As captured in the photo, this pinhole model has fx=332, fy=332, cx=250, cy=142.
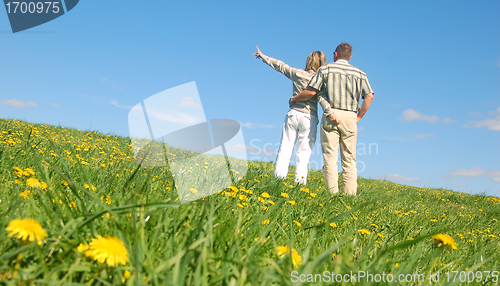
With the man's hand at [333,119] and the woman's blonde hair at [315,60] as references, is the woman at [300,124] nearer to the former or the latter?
the woman's blonde hair at [315,60]

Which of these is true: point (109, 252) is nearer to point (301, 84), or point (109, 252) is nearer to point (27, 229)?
point (27, 229)

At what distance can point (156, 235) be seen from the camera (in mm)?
1451

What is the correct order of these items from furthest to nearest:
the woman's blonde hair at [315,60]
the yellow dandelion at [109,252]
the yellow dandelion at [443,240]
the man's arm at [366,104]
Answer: the woman's blonde hair at [315,60]
the man's arm at [366,104]
the yellow dandelion at [443,240]
the yellow dandelion at [109,252]

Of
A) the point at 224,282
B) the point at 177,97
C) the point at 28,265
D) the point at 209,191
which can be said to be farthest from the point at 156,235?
the point at 177,97

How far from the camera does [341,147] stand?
6703mm

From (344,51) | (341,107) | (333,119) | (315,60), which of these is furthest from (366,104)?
(315,60)

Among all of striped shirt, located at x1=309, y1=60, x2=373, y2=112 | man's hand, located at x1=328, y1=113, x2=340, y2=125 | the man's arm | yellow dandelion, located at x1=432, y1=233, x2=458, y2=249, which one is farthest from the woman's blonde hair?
yellow dandelion, located at x1=432, y1=233, x2=458, y2=249

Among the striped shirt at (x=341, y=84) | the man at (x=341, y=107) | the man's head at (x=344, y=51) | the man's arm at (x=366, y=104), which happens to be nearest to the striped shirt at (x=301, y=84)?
the man at (x=341, y=107)

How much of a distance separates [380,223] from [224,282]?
3.09 m

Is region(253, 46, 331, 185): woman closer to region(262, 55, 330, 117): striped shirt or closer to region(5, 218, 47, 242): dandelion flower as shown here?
region(262, 55, 330, 117): striped shirt

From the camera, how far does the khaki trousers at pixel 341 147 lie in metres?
6.44

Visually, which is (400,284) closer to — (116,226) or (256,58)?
(116,226)

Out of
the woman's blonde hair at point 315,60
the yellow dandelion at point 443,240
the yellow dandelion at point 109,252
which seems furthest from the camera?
the woman's blonde hair at point 315,60

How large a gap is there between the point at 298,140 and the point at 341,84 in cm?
148
